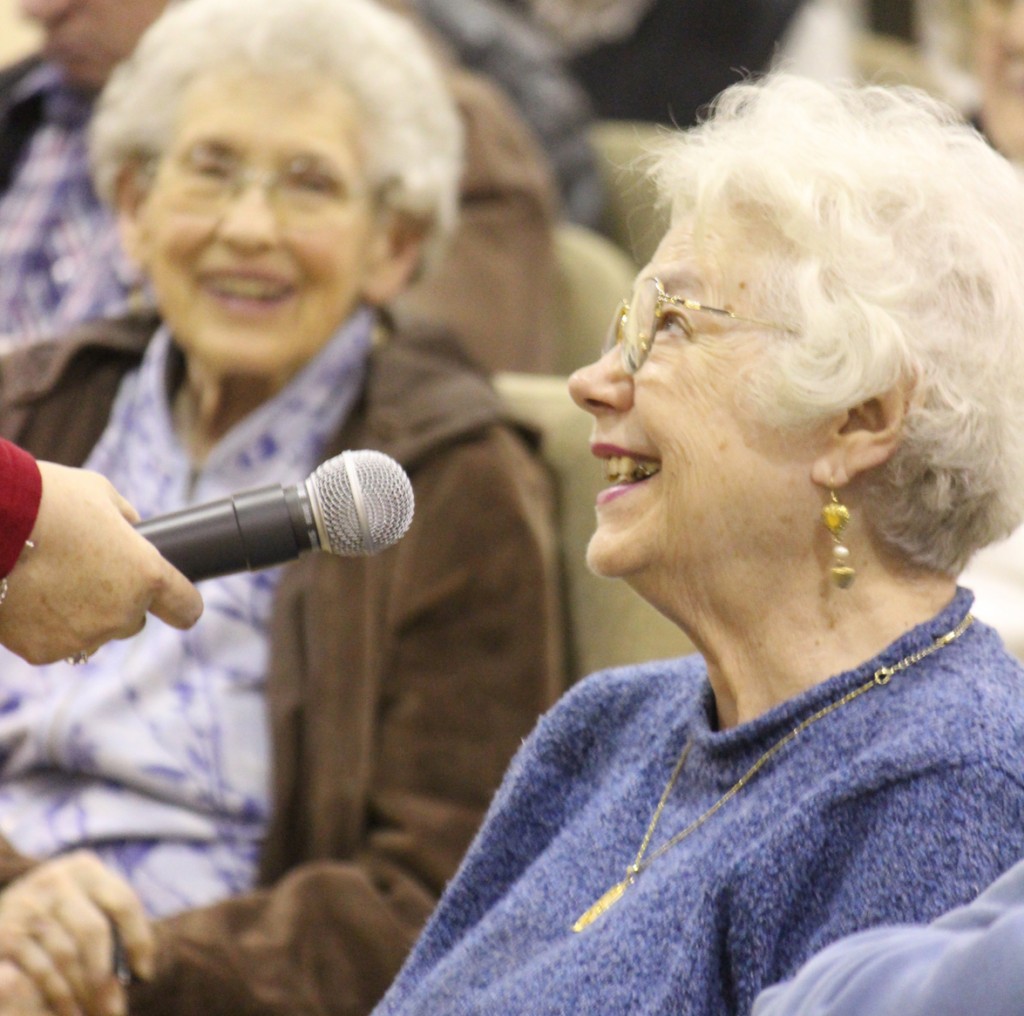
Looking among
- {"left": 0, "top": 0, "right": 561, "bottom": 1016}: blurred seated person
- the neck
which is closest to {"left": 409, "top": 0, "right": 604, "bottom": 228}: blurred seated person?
{"left": 0, "top": 0, "right": 561, "bottom": 1016}: blurred seated person

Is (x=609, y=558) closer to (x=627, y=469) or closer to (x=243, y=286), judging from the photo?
(x=627, y=469)

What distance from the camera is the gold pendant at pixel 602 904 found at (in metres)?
1.30

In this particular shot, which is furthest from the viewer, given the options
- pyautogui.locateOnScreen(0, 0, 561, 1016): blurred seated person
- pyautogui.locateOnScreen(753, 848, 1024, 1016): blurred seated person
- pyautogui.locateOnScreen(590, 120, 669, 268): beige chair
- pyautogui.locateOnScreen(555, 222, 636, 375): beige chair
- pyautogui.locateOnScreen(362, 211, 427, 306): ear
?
pyautogui.locateOnScreen(590, 120, 669, 268): beige chair

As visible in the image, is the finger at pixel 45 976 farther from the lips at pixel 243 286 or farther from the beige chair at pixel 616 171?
the beige chair at pixel 616 171

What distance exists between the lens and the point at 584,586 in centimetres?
217

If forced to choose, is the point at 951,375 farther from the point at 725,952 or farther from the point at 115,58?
the point at 115,58

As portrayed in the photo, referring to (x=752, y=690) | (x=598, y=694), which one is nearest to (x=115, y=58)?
(x=598, y=694)

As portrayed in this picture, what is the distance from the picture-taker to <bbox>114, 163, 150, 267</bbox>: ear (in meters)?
2.26

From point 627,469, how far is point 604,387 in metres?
0.07

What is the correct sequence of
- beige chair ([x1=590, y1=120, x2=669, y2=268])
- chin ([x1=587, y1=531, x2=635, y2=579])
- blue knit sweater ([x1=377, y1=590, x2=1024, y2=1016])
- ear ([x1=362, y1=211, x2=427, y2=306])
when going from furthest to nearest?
beige chair ([x1=590, y1=120, x2=669, y2=268]) < ear ([x1=362, y1=211, x2=427, y2=306]) < chin ([x1=587, y1=531, x2=635, y2=579]) < blue knit sweater ([x1=377, y1=590, x2=1024, y2=1016])

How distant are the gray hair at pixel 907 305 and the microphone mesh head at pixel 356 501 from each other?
30 centimetres

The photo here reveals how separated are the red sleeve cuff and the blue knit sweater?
1.63 feet

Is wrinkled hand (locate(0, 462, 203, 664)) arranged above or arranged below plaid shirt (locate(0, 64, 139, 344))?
above

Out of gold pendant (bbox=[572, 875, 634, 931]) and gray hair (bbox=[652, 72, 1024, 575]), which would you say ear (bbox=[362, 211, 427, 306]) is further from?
gold pendant (bbox=[572, 875, 634, 931])
